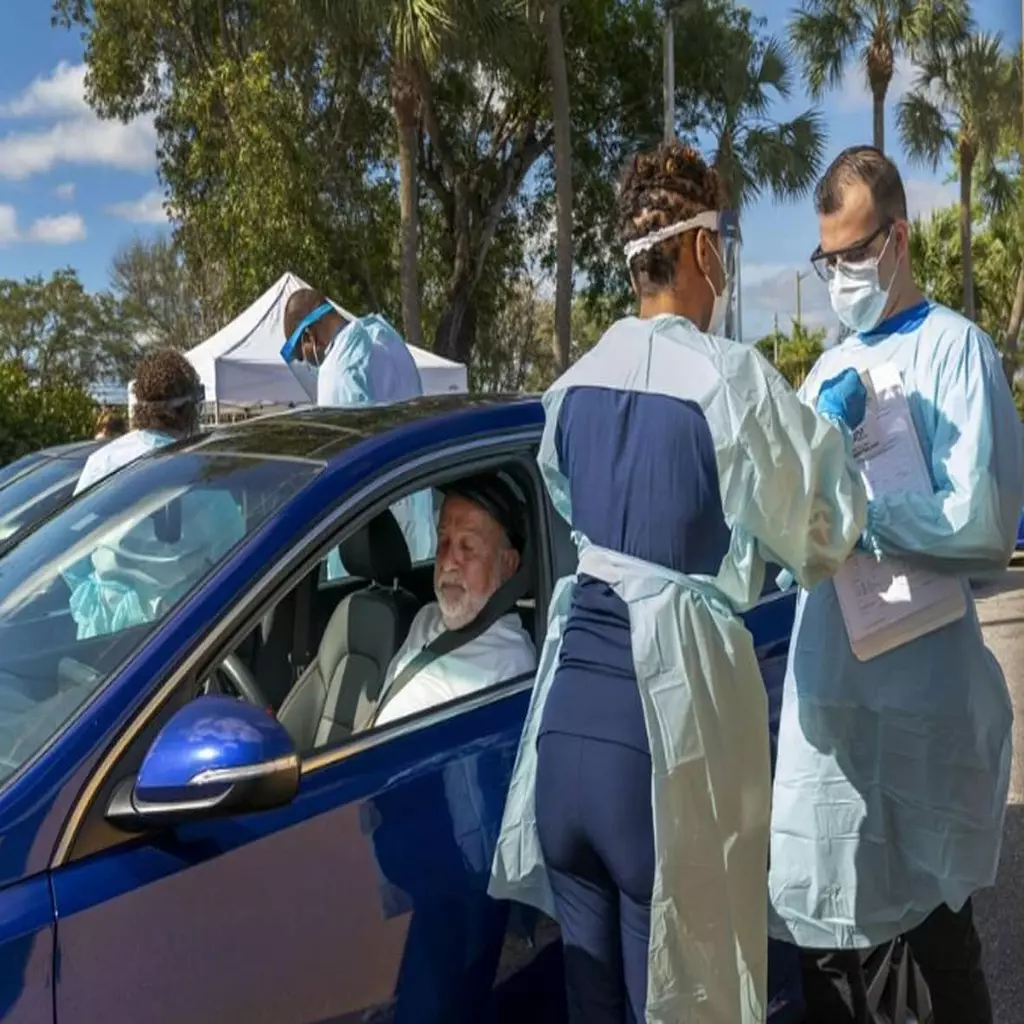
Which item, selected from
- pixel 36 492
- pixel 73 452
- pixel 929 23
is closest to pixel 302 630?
pixel 36 492

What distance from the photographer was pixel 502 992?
7.09 feet

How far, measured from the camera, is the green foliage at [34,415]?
16281 millimetres

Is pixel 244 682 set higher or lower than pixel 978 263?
lower

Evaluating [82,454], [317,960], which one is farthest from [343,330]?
[317,960]

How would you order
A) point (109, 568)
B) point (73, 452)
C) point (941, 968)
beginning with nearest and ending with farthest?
1. point (109, 568)
2. point (941, 968)
3. point (73, 452)

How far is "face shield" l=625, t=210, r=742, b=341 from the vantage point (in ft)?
7.02

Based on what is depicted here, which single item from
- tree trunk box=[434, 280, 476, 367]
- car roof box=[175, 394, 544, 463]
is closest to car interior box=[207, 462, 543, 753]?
car roof box=[175, 394, 544, 463]

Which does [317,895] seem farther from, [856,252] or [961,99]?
[961,99]

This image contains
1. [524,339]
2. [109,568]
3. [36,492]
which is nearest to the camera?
[109,568]

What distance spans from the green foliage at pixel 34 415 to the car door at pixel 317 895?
14951 mm

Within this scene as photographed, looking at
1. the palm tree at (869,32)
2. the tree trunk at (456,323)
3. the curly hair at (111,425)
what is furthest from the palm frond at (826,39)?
the curly hair at (111,425)

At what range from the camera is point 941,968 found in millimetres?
2637

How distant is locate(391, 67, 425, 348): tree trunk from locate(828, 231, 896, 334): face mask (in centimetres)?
1498

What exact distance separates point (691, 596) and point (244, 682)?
3.55 ft
